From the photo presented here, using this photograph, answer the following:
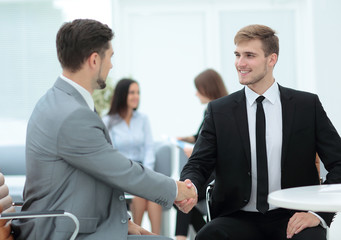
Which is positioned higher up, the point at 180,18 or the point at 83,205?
the point at 180,18

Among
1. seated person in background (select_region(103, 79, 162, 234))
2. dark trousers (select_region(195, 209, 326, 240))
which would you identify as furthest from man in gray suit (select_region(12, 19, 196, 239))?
seated person in background (select_region(103, 79, 162, 234))

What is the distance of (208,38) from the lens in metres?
8.04

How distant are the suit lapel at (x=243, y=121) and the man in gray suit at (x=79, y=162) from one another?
1.76ft

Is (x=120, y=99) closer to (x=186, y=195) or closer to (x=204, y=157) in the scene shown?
(x=204, y=157)

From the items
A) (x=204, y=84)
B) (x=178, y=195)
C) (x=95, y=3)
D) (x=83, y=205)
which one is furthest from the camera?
(x=95, y=3)

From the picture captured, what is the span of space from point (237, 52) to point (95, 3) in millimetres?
5491

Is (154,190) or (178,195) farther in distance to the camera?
(178,195)

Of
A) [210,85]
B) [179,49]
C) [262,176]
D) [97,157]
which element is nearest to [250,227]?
[262,176]

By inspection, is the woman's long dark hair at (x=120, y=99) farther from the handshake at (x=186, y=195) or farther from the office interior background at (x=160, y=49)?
the handshake at (x=186, y=195)

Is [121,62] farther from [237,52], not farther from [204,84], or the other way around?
[237,52]

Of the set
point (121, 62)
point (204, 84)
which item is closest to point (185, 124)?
point (121, 62)

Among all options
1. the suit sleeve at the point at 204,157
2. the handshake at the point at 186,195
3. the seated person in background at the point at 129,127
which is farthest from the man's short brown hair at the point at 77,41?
the seated person in background at the point at 129,127

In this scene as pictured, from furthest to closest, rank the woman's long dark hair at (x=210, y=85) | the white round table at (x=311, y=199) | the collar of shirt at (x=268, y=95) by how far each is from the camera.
Answer: the woman's long dark hair at (x=210, y=85)
the collar of shirt at (x=268, y=95)
the white round table at (x=311, y=199)

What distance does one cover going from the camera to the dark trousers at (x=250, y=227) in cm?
245
